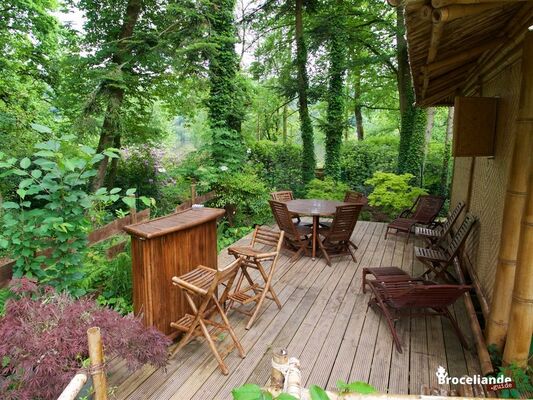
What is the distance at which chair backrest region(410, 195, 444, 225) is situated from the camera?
6.50 m

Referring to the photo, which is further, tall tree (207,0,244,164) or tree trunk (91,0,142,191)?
tall tree (207,0,244,164)

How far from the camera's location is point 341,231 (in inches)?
212

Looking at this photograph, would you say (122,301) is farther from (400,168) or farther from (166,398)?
(400,168)

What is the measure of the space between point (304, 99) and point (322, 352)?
8.62 metres

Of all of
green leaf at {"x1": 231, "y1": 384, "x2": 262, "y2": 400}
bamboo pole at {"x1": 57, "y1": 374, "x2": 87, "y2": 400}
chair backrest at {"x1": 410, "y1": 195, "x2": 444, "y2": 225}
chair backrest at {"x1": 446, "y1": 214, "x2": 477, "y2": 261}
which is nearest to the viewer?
green leaf at {"x1": 231, "y1": 384, "x2": 262, "y2": 400}

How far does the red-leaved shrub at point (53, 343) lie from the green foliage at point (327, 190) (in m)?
7.13

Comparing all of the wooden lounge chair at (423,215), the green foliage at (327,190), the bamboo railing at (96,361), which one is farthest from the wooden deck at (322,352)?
the green foliage at (327,190)

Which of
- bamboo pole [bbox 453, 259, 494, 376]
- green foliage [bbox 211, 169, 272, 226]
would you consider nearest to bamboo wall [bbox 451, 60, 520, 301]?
bamboo pole [bbox 453, 259, 494, 376]

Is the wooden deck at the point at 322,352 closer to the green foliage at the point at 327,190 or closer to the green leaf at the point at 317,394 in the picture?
the green leaf at the point at 317,394

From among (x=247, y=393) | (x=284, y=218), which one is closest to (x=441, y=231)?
(x=284, y=218)

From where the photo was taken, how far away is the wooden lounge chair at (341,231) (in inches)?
204

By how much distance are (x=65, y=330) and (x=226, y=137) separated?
605 cm

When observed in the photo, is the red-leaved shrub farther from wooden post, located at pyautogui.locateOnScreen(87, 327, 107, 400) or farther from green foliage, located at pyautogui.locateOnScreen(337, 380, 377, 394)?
green foliage, located at pyautogui.locateOnScreen(337, 380, 377, 394)
